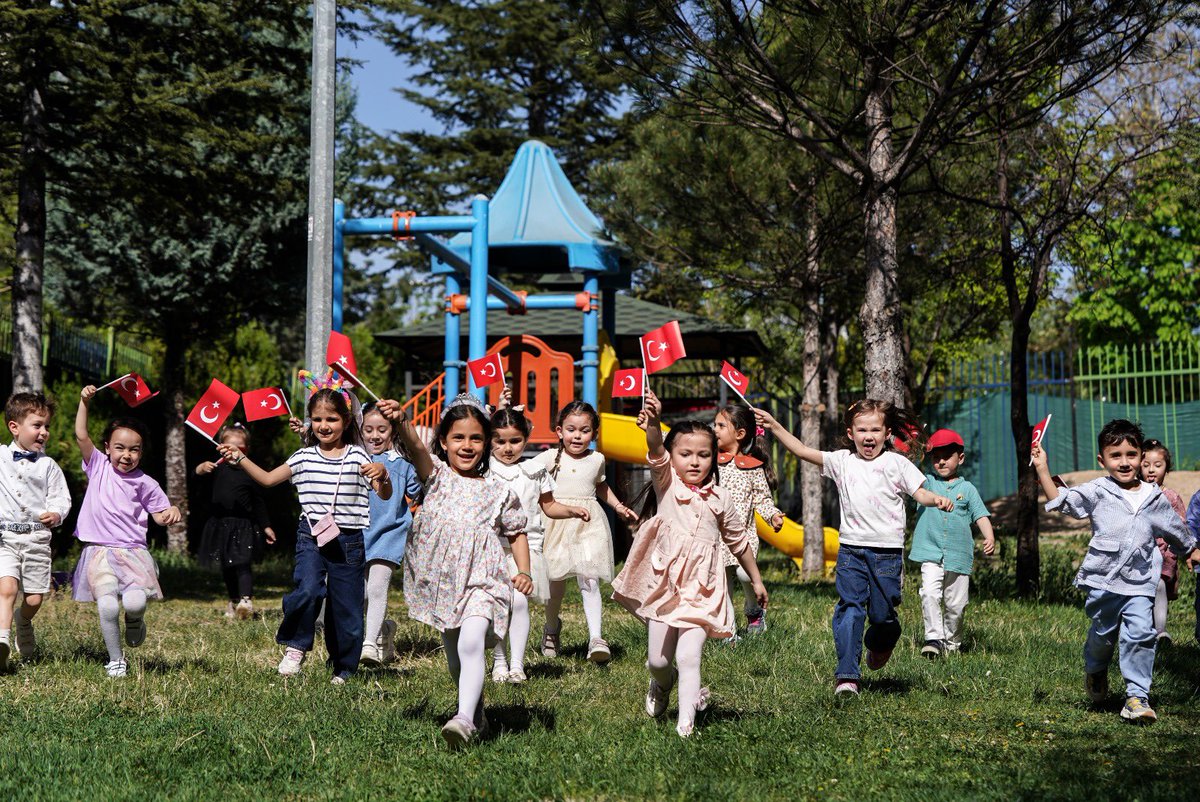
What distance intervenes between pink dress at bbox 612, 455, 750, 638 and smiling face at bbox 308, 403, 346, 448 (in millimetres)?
1918

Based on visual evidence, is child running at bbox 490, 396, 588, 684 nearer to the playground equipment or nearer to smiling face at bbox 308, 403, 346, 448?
smiling face at bbox 308, 403, 346, 448

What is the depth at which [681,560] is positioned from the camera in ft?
19.4

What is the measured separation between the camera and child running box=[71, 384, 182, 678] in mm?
7133

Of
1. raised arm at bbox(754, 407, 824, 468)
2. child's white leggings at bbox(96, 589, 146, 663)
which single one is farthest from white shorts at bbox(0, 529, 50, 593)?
raised arm at bbox(754, 407, 824, 468)

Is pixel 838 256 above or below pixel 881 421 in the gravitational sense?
above

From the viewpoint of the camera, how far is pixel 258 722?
5.78 metres

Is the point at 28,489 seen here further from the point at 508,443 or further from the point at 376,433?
the point at 508,443

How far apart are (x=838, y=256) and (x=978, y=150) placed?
119 inches

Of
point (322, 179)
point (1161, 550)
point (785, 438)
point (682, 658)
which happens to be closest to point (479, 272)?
point (322, 179)

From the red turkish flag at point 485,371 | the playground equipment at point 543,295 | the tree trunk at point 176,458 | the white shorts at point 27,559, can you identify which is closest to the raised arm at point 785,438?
the red turkish flag at point 485,371

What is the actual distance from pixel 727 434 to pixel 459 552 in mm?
3429

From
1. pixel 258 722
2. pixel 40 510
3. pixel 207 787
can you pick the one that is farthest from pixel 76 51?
pixel 207 787

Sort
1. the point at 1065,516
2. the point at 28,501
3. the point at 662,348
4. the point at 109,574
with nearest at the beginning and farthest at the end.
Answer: the point at 662,348
the point at 109,574
the point at 28,501
the point at 1065,516

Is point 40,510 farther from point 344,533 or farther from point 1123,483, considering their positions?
point 1123,483
